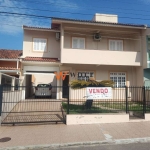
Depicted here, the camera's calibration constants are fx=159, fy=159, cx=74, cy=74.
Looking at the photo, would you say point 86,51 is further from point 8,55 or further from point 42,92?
point 8,55

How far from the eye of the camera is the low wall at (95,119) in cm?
765

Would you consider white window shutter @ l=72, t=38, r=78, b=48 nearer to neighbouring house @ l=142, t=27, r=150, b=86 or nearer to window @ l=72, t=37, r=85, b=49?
window @ l=72, t=37, r=85, b=49

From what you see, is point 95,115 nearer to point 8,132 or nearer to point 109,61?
point 8,132

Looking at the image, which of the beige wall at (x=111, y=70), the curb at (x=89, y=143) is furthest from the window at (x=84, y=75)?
the curb at (x=89, y=143)

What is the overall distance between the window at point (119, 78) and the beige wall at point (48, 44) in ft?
18.7

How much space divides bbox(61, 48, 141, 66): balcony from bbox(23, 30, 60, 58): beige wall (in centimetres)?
280

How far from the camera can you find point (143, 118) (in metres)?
8.39

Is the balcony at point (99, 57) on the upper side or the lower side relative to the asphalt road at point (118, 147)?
upper

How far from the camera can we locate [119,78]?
1538 centimetres

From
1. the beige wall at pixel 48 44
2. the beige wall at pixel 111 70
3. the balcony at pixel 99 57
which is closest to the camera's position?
the balcony at pixel 99 57

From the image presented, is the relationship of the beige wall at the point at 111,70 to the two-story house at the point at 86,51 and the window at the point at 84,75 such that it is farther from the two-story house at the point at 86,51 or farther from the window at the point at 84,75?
the window at the point at 84,75

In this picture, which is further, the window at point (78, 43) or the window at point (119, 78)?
the window at point (119, 78)

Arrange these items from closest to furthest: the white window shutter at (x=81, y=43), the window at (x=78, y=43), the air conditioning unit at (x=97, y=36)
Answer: the air conditioning unit at (x=97, y=36) → the window at (x=78, y=43) → the white window shutter at (x=81, y=43)

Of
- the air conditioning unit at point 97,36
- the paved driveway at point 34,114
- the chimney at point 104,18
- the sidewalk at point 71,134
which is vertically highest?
→ the chimney at point 104,18
